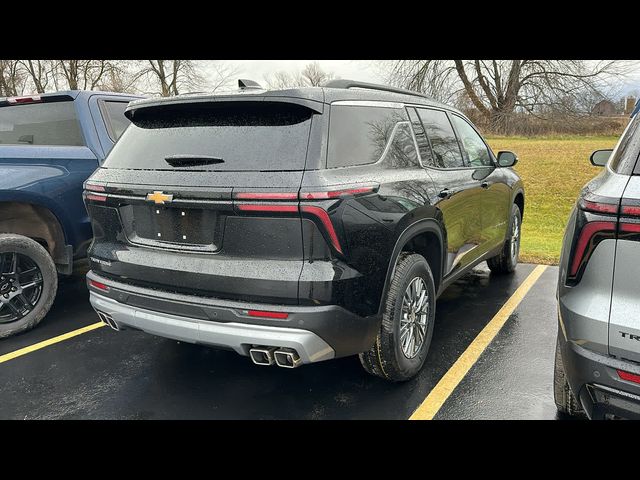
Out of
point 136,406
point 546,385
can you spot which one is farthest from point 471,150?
point 136,406

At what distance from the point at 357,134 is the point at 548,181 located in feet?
37.2

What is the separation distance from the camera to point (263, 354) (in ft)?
8.56

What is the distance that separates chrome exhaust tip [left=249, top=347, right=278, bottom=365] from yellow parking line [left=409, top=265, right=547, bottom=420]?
93 centimetres

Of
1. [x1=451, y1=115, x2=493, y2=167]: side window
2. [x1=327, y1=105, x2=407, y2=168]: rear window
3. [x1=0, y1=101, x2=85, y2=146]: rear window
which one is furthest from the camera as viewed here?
[x1=0, y1=101, x2=85, y2=146]: rear window

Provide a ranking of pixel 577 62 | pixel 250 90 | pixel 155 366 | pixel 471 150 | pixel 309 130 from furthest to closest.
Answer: pixel 577 62, pixel 471 150, pixel 155 366, pixel 250 90, pixel 309 130

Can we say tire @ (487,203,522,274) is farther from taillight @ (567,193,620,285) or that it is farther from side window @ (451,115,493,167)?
taillight @ (567,193,620,285)

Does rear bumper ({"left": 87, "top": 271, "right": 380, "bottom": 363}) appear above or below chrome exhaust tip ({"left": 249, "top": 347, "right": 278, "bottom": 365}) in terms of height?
above

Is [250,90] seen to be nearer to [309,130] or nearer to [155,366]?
[309,130]

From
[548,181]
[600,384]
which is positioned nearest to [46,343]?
[600,384]

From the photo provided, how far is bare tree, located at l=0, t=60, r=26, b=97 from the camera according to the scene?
76.8ft

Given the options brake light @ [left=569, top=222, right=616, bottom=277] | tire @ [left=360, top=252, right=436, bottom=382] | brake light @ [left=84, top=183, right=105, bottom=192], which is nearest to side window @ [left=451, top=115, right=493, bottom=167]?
tire @ [left=360, top=252, right=436, bottom=382]

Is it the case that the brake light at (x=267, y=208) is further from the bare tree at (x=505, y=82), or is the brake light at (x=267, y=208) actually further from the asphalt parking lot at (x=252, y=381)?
the bare tree at (x=505, y=82)

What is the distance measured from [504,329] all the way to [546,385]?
3.33 feet

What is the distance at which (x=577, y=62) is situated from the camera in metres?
19.2
